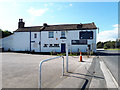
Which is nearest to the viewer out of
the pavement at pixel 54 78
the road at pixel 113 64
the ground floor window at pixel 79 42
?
the pavement at pixel 54 78

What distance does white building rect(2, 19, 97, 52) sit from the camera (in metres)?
23.2

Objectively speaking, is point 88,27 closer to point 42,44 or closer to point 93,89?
point 42,44

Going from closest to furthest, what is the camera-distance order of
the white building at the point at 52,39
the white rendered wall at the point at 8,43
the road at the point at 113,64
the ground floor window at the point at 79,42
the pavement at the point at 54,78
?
the pavement at the point at 54,78
the road at the point at 113,64
the ground floor window at the point at 79,42
the white building at the point at 52,39
the white rendered wall at the point at 8,43

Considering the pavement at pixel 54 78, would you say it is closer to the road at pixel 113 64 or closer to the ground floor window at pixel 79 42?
the road at pixel 113 64

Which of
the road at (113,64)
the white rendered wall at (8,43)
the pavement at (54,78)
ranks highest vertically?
the white rendered wall at (8,43)

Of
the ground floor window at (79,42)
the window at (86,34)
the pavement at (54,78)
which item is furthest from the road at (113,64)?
the window at (86,34)

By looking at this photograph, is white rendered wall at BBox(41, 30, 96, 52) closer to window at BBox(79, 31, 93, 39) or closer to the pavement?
window at BBox(79, 31, 93, 39)

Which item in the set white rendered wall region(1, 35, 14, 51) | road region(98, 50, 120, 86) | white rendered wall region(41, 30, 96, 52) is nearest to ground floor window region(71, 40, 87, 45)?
white rendered wall region(41, 30, 96, 52)

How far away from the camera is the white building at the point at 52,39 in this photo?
76.1 feet

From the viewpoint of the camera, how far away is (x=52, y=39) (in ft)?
84.1

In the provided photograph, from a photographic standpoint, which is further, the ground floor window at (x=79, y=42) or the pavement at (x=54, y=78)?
the ground floor window at (x=79, y=42)

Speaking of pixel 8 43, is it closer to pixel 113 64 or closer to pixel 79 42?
pixel 79 42

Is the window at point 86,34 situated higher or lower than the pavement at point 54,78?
higher

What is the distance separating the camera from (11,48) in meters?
28.6
